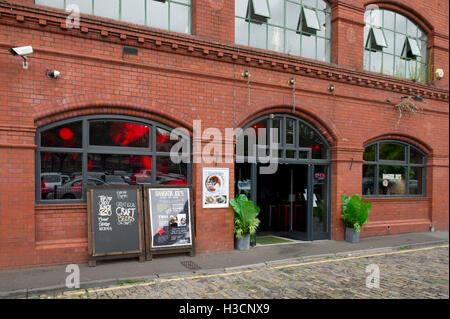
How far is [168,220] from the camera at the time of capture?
793 centimetres

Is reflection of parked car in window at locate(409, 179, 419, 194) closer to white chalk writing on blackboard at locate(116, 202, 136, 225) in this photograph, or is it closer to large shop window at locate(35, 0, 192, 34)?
large shop window at locate(35, 0, 192, 34)

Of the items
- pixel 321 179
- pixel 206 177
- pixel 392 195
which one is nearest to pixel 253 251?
pixel 206 177

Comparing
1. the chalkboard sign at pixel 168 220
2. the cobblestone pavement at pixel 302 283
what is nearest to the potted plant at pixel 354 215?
the cobblestone pavement at pixel 302 283

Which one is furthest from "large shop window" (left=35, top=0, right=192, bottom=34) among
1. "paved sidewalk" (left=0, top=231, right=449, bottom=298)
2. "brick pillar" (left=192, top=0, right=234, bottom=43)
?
"paved sidewalk" (left=0, top=231, right=449, bottom=298)

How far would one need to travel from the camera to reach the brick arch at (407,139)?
37.9ft

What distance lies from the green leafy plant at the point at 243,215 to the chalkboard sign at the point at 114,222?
2457 millimetres

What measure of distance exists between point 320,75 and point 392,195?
515 cm

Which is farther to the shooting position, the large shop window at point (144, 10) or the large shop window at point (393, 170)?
the large shop window at point (393, 170)

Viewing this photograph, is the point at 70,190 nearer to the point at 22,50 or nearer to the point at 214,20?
the point at 22,50

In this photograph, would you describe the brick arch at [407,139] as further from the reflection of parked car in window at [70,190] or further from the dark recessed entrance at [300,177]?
the reflection of parked car in window at [70,190]

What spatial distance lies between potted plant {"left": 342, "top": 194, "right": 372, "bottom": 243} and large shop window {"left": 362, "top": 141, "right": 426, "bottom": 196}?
128cm

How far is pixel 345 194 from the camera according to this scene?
35.0 ft

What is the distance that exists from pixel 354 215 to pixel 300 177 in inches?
76.8

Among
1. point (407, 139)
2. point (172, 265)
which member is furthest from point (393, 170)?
point (172, 265)
